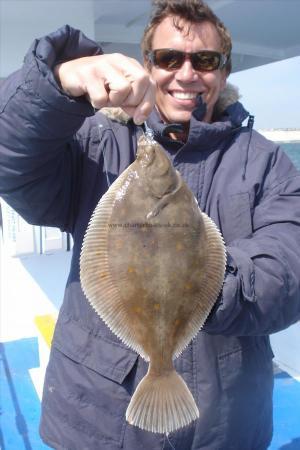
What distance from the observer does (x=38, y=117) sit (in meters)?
1.64

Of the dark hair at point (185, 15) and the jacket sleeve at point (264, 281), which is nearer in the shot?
the jacket sleeve at point (264, 281)

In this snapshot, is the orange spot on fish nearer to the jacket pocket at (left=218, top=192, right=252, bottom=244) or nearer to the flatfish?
the flatfish

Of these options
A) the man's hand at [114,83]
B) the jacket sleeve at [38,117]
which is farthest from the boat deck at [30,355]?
the man's hand at [114,83]

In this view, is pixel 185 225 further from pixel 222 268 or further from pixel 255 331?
pixel 255 331

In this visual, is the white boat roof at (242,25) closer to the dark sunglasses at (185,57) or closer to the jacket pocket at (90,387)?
the dark sunglasses at (185,57)

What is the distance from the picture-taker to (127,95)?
153 centimetres

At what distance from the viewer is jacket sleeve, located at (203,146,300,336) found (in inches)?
65.2

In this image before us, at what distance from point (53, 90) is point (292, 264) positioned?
110 cm

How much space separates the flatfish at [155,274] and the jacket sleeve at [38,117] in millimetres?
287

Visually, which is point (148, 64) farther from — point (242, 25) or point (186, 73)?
point (242, 25)

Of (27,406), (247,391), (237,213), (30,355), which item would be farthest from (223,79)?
(30,355)

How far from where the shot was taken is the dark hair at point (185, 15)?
2.24 metres

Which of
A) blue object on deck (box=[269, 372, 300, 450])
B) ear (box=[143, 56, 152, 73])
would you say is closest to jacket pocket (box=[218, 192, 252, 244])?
ear (box=[143, 56, 152, 73])

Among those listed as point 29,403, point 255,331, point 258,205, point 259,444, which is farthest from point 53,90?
point 29,403
